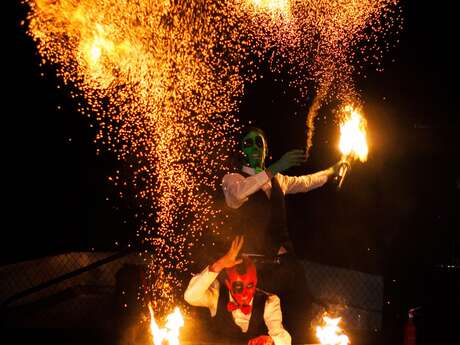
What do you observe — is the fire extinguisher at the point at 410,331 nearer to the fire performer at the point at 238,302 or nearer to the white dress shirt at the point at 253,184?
the fire performer at the point at 238,302

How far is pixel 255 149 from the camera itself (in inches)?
180

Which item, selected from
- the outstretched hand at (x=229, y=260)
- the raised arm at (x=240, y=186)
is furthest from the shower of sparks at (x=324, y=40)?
the outstretched hand at (x=229, y=260)

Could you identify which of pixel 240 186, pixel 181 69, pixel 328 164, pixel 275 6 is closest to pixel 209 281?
pixel 240 186

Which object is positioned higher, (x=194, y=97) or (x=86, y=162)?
(x=194, y=97)

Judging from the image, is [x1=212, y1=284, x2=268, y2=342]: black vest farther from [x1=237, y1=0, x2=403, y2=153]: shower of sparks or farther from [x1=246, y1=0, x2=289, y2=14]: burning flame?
[x1=246, y1=0, x2=289, y2=14]: burning flame

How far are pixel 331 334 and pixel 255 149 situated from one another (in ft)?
5.89

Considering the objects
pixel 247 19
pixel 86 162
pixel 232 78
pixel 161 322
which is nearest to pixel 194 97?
pixel 232 78

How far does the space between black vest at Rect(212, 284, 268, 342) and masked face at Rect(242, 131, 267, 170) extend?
1165 millimetres

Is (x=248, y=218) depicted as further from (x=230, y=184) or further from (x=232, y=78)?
(x=232, y=78)

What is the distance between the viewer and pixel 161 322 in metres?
4.54

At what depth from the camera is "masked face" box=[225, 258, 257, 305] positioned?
4258 millimetres

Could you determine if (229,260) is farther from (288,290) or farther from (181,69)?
(181,69)

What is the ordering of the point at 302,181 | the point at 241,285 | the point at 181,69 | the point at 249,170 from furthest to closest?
the point at 181,69, the point at 302,181, the point at 249,170, the point at 241,285

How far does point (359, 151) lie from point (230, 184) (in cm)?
139
